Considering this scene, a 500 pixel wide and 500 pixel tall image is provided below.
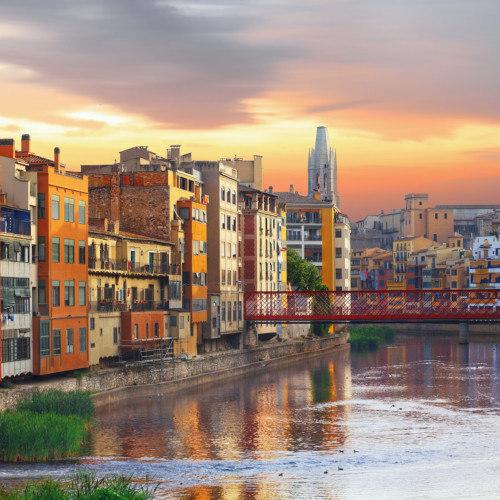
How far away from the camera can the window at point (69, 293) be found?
190ft

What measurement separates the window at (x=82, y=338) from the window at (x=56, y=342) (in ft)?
9.36

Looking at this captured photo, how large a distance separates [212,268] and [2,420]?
43.6m

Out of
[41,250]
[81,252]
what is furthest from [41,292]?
[81,252]

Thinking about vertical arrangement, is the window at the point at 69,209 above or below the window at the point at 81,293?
above

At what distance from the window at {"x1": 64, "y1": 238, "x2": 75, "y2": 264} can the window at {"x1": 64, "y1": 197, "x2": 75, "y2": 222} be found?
119cm

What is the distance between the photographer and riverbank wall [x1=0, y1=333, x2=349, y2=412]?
54.6 meters

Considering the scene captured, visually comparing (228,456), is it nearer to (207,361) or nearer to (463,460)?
(463,460)

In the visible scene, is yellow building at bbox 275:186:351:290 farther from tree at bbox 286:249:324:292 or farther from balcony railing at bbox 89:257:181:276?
balcony railing at bbox 89:257:181:276

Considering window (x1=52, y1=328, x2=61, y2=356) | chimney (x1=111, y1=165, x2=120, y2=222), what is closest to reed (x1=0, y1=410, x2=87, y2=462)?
window (x1=52, y1=328, x2=61, y2=356)

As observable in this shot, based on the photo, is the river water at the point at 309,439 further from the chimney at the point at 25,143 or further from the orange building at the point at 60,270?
the chimney at the point at 25,143

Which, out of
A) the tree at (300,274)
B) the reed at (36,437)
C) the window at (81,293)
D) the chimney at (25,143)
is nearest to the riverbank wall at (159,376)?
the window at (81,293)

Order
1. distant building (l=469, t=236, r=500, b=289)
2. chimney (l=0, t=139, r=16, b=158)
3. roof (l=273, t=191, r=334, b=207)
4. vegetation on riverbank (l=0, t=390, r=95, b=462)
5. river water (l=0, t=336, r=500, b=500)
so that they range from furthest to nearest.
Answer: distant building (l=469, t=236, r=500, b=289) → roof (l=273, t=191, r=334, b=207) → chimney (l=0, t=139, r=16, b=158) → vegetation on riverbank (l=0, t=390, r=95, b=462) → river water (l=0, t=336, r=500, b=500)

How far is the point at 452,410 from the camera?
60.9 meters

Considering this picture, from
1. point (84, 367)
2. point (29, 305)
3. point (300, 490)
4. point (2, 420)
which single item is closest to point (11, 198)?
point (29, 305)
